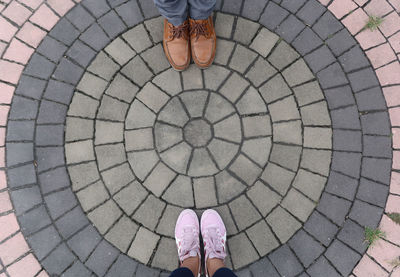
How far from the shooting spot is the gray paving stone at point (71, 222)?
9.47 feet

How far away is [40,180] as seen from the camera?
300cm

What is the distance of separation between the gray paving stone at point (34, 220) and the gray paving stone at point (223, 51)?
2.12 metres

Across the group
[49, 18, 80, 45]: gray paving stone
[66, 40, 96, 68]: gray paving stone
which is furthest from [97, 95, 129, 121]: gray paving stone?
[49, 18, 80, 45]: gray paving stone

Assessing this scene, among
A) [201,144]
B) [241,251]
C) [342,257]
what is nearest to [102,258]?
[241,251]

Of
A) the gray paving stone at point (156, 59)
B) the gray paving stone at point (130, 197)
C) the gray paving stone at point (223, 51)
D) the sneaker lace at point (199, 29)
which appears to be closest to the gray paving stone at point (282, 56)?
the gray paving stone at point (223, 51)

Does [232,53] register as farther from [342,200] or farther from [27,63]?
[27,63]

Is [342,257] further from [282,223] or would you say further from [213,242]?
[213,242]

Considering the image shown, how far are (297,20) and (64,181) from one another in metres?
2.73

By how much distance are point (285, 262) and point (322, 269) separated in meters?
0.31

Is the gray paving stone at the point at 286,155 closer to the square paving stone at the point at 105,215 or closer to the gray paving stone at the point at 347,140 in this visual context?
the gray paving stone at the point at 347,140

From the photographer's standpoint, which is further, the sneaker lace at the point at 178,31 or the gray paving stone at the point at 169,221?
the sneaker lace at the point at 178,31

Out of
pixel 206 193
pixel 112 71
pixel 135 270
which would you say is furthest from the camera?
pixel 112 71

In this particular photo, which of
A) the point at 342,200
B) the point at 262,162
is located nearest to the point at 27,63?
the point at 262,162

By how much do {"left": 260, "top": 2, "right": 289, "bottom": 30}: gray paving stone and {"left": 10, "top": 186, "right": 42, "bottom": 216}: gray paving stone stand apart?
2.70m
